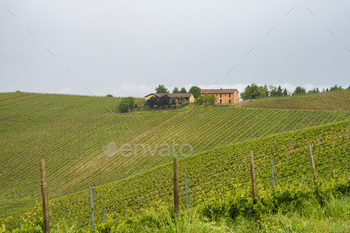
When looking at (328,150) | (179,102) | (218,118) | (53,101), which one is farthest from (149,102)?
(328,150)

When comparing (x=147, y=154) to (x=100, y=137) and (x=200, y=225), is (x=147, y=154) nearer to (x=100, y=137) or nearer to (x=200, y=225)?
(x=100, y=137)

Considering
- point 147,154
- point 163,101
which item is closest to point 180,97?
point 163,101

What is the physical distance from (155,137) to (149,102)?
76.9 ft

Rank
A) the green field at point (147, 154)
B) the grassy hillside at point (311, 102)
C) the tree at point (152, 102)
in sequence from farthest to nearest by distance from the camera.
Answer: the tree at point (152, 102) → the grassy hillside at point (311, 102) → the green field at point (147, 154)

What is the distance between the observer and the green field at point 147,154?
65.3 feet

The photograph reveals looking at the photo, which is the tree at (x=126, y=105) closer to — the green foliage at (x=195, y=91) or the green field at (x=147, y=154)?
the green field at (x=147, y=154)

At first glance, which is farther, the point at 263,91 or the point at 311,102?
the point at 263,91

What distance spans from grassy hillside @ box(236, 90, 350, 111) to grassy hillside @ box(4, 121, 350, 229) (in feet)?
63.5

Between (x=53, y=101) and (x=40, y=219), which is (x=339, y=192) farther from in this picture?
(x=53, y=101)

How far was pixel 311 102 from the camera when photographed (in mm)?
48312

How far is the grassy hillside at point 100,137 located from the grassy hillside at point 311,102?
2.87 m

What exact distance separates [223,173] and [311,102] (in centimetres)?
3274

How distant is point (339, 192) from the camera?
7027 mm

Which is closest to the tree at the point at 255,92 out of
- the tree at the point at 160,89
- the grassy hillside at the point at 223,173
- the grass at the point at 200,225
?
the tree at the point at 160,89
